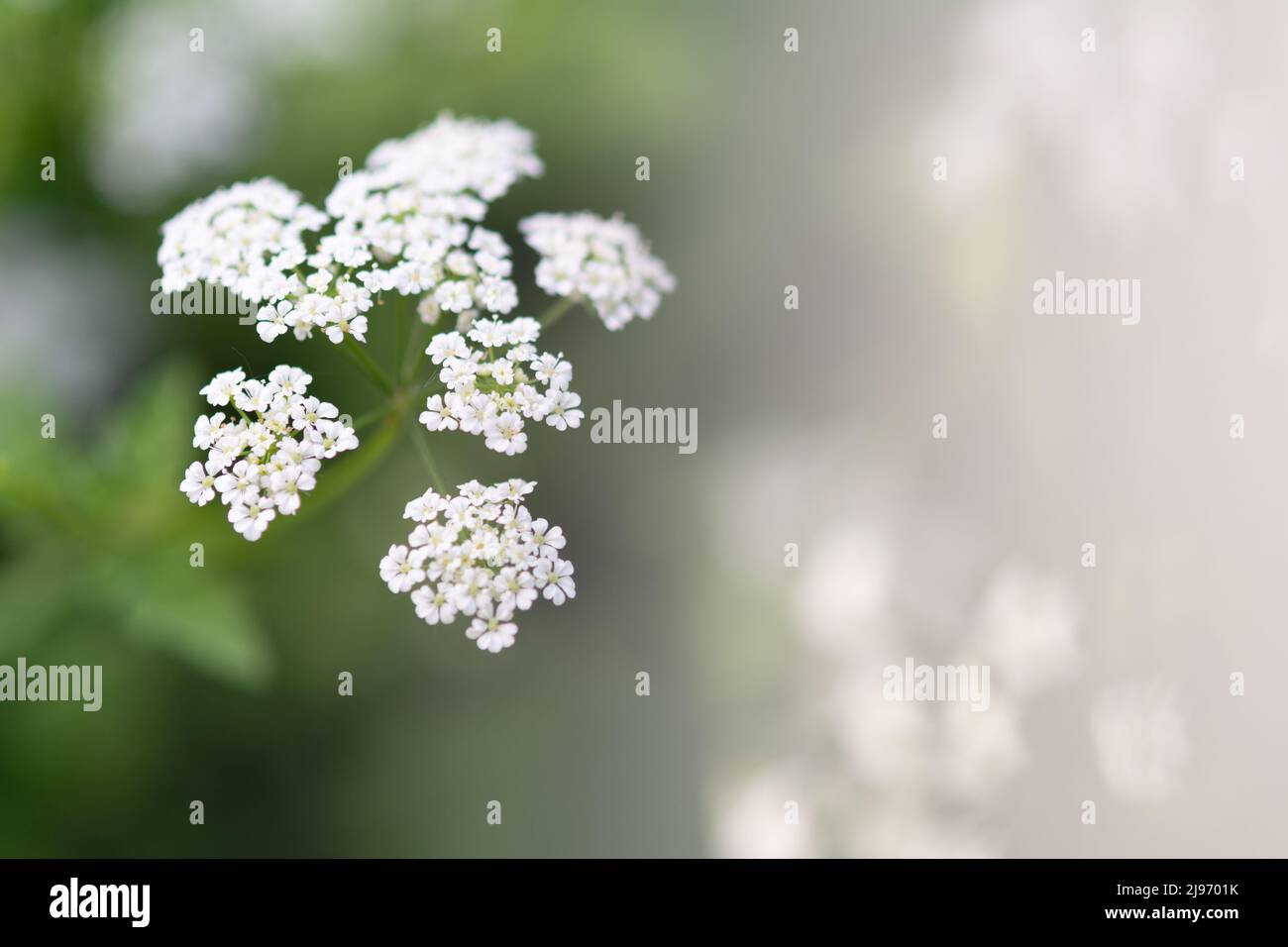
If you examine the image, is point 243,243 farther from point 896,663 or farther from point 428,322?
point 896,663

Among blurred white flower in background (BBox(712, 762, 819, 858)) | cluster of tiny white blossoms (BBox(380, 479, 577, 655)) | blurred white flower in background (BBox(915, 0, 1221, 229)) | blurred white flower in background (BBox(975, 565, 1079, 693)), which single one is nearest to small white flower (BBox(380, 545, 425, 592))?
cluster of tiny white blossoms (BBox(380, 479, 577, 655))

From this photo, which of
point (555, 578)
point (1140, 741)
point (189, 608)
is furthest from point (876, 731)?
point (189, 608)

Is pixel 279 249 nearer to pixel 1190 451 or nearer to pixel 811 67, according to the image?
pixel 1190 451

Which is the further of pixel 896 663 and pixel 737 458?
pixel 737 458

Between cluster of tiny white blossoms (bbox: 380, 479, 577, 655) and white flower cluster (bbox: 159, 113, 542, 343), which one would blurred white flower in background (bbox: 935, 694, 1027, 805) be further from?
→ white flower cluster (bbox: 159, 113, 542, 343)

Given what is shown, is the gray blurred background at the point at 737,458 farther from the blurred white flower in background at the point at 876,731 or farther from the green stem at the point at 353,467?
the green stem at the point at 353,467
